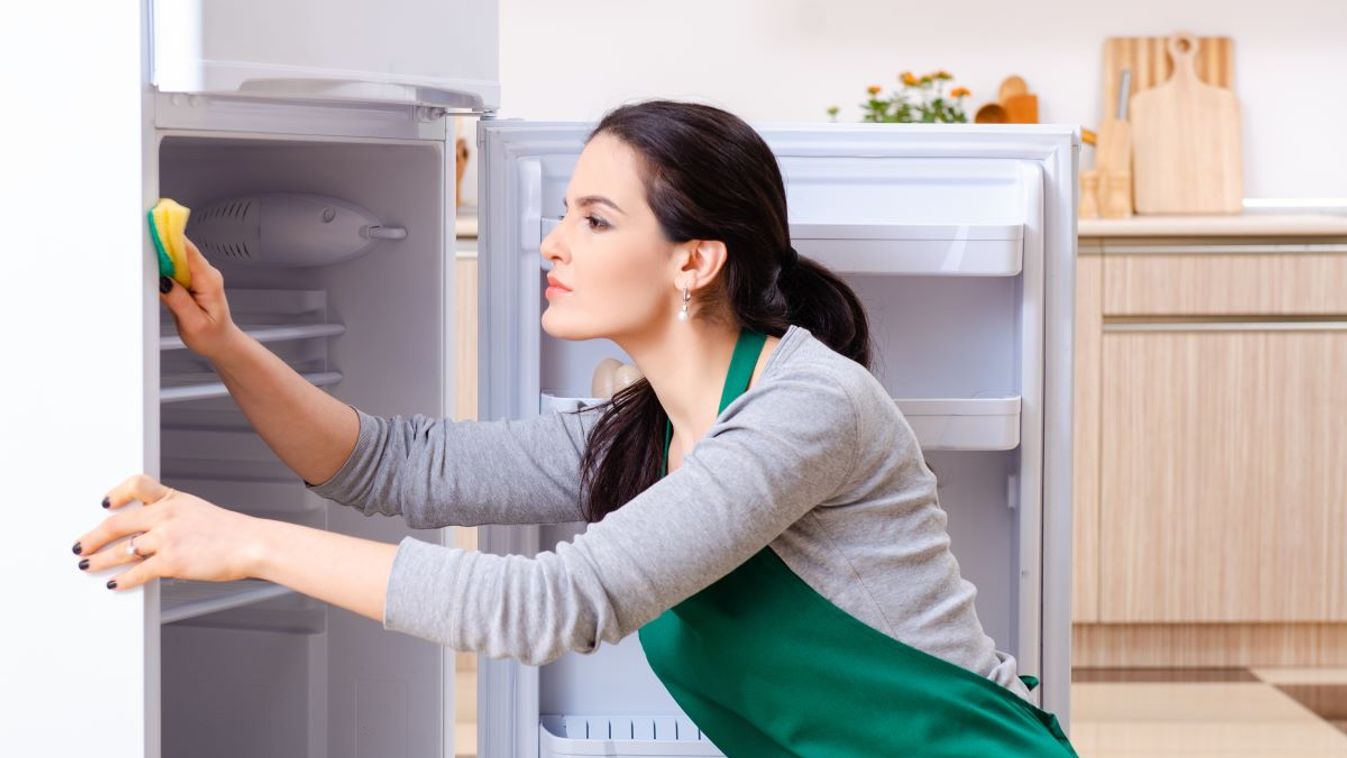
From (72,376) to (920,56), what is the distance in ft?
8.91

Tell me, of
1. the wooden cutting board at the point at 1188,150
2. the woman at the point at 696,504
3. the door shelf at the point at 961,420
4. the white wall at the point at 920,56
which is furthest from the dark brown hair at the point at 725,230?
the wooden cutting board at the point at 1188,150

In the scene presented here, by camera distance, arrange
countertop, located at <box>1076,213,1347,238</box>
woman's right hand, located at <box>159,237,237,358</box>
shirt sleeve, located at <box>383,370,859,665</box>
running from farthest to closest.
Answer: countertop, located at <box>1076,213,1347,238</box>
woman's right hand, located at <box>159,237,237,358</box>
shirt sleeve, located at <box>383,370,859,665</box>

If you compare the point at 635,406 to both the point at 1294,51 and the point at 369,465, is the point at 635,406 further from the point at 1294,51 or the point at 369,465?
the point at 1294,51

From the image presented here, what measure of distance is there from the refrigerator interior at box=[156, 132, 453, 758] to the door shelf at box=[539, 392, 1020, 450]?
20 cm

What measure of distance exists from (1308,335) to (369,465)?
221cm

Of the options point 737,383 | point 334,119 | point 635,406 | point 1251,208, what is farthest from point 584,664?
point 1251,208

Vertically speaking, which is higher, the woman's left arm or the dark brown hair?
the dark brown hair

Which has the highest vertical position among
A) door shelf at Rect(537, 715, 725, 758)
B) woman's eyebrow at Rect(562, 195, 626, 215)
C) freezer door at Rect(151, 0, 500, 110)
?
freezer door at Rect(151, 0, 500, 110)

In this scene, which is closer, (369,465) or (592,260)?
(592,260)

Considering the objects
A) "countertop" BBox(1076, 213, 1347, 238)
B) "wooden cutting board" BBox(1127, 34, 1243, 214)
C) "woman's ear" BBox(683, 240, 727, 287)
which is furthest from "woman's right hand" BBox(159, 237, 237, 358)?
"wooden cutting board" BBox(1127, 34, 1243, 214)

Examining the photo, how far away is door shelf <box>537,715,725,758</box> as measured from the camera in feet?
5.02

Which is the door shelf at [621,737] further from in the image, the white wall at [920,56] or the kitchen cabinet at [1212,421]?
the white wall at [920,56]

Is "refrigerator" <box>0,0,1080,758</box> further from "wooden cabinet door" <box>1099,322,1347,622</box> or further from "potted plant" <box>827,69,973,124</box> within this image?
"potted plant" <box>827,69,973,124</box>

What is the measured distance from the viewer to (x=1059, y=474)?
5.21ft
